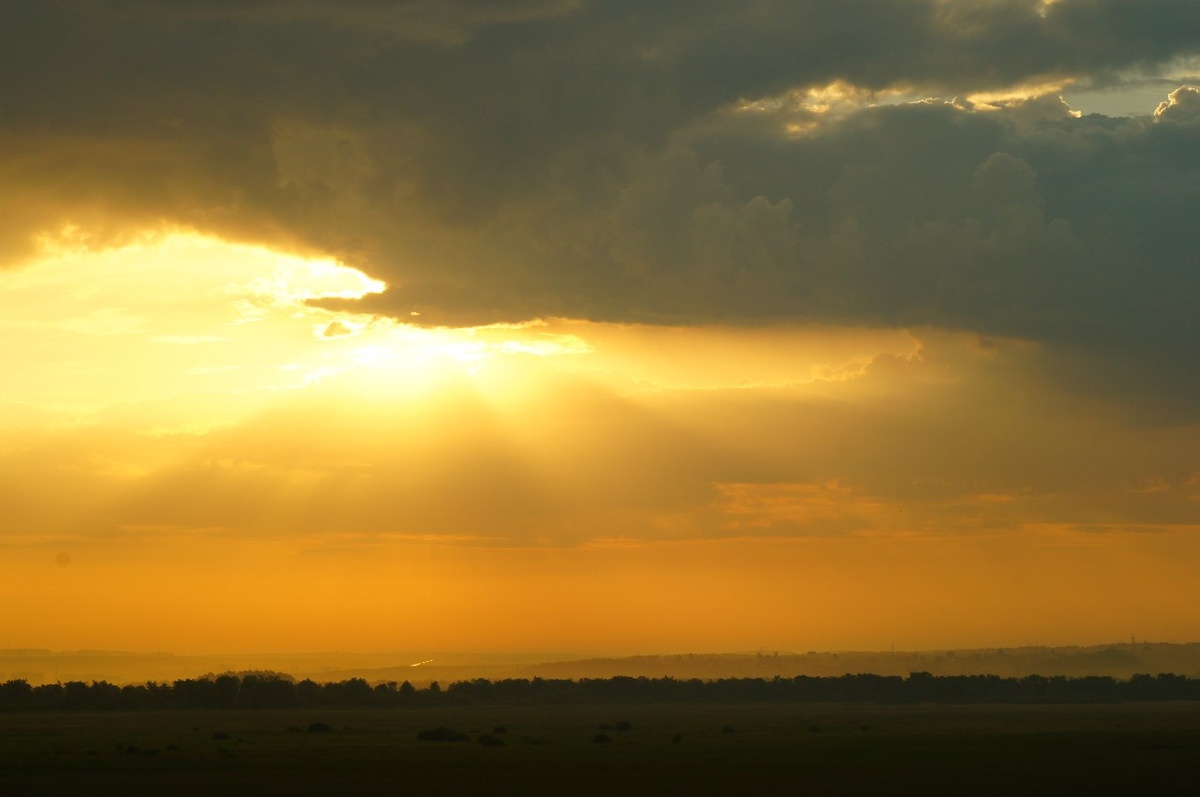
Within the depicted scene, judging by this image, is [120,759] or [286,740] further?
[286,740]

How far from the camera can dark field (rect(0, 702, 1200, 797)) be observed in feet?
270

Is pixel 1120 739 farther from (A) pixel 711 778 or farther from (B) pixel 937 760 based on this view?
(A) pixel 711 778

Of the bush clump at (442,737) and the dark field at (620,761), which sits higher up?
the bush clump at (442,737)

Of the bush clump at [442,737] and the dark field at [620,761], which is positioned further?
the bush clump at [442,737]

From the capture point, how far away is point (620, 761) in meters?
104

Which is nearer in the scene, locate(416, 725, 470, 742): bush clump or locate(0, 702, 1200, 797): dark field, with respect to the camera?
locate(0, 702, 1200, 797): dark field

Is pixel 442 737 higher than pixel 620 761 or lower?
higher

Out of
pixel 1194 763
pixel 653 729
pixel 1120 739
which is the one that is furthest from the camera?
pixel 653 729

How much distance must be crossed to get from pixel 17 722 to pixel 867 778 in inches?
5343

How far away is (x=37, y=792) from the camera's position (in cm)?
7900

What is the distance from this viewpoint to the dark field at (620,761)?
8238cm

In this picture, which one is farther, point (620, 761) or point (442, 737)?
point (442, 737)

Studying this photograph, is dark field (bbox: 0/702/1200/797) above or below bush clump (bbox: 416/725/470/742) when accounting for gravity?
below

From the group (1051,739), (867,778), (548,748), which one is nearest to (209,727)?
(548,748)
